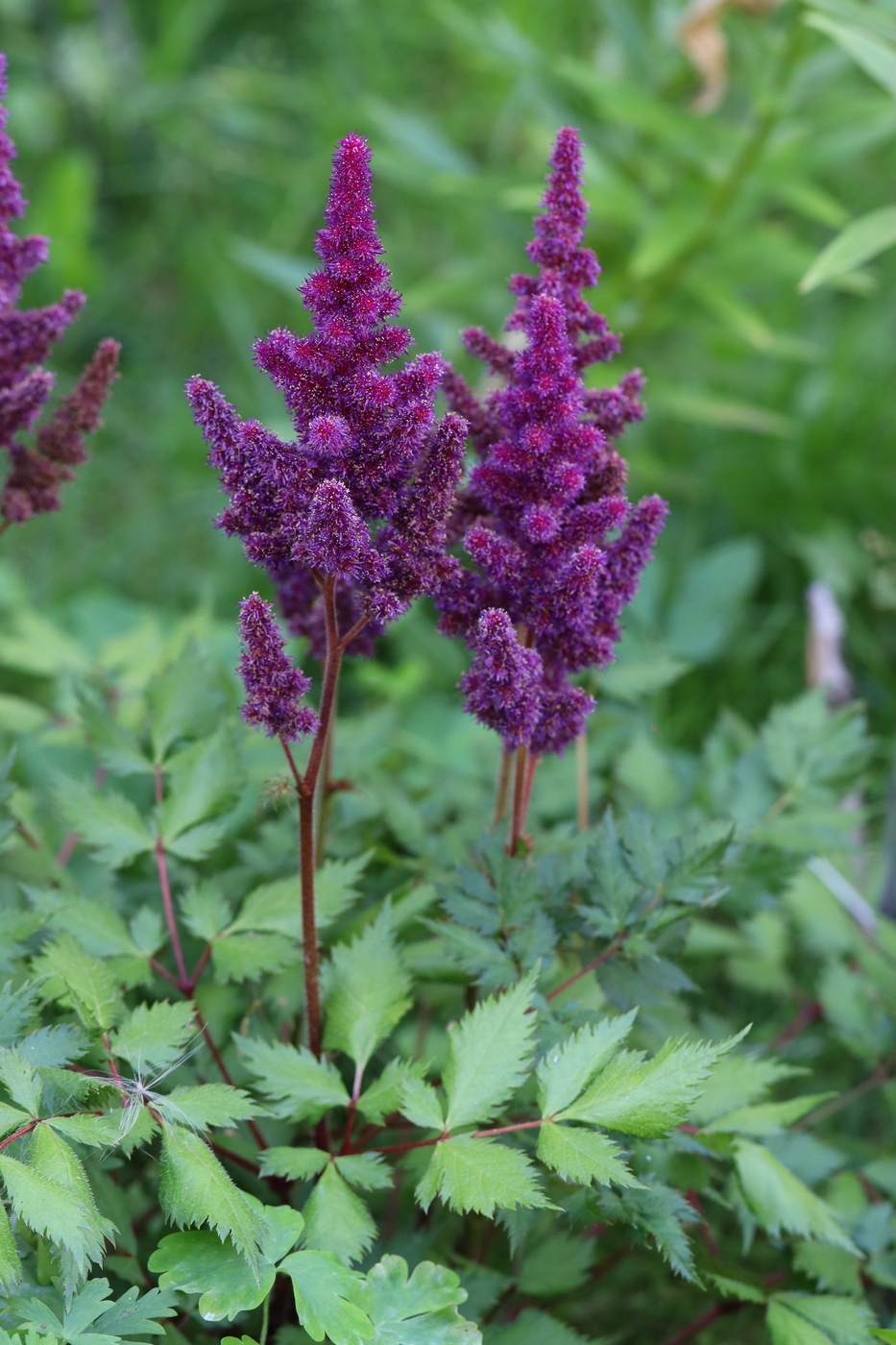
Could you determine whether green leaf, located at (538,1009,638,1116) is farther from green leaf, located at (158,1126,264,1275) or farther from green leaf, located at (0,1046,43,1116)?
green leaf, located at (0,1046,43,1116)

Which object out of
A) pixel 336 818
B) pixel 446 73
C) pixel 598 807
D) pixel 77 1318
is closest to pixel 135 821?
pixel 336 818

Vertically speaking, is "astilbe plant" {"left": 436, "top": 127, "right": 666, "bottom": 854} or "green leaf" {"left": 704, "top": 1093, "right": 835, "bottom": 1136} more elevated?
"astilbe plant" {"left": 436, "top": 127, "right": 666, "bottom": 854}

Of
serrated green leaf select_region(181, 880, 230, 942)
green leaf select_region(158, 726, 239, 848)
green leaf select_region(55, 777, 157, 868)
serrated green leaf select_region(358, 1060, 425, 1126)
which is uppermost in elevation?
green leaf select_region(158, 726, 239, 848)

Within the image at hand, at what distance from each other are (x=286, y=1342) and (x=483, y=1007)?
532mm

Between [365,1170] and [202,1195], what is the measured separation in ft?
0.79

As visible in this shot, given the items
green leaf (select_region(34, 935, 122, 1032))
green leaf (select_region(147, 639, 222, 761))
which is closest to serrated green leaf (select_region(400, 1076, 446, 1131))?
green leaf (select_region(34, 935, 122, 1032))

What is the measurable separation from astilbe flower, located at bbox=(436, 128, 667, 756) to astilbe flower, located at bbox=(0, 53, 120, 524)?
0.55 m

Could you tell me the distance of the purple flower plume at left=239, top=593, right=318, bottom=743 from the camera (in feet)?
4.18

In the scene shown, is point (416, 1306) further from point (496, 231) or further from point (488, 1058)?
point (496, 231)

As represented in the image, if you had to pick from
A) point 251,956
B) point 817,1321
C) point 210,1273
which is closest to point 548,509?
point 251,956

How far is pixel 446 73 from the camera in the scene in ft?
17.0

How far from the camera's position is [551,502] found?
4.75 feet

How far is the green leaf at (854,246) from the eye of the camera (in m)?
1.99

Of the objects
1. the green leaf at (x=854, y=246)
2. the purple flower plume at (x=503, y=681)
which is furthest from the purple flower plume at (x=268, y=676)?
the green leaf at (x=854, y=246)
